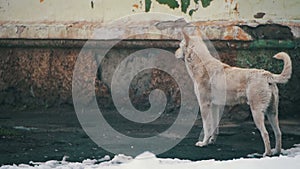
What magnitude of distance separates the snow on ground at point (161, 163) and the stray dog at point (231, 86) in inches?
16.9

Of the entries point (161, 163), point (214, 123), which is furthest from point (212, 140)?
point (161, 163)

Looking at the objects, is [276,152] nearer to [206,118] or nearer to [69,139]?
[206,118]

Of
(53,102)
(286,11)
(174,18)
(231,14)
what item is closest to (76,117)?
(53,102)

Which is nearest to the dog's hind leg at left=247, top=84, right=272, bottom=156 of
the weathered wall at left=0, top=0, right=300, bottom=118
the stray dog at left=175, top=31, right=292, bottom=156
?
the stray dog at left=175, top=31, right=292, bottom=156

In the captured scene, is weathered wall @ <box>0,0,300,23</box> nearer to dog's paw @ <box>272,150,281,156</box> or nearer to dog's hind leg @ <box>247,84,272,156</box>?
dog's hind leg @ <box>247,84,272,156</box>

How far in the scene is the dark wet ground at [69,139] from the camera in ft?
20.6

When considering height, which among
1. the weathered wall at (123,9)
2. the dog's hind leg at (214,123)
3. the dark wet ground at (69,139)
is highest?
the weathered wall at (123,9)

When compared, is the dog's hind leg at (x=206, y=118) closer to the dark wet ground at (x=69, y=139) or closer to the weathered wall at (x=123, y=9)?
the dark wet ground at (x=69, y=139)

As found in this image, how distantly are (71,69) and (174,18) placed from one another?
137cm

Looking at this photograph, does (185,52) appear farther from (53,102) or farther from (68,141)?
(53,102)

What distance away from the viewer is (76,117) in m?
8.34

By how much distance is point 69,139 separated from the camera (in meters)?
7.02

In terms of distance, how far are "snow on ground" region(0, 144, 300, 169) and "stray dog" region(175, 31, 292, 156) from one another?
0.43 metres

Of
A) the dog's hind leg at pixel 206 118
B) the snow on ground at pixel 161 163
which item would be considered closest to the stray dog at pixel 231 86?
the dog's hind leg at pixel 206 118
